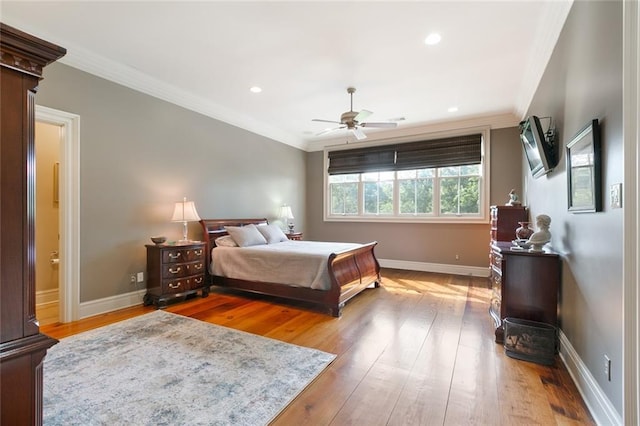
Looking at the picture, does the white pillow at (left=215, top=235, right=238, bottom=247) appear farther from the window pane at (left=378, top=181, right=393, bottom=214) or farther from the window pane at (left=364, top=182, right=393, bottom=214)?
the window pane at (left=378, top=181, right=393, bottom=214)

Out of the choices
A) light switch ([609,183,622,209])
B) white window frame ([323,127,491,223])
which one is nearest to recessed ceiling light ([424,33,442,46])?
light switch ([609,183,622,209])

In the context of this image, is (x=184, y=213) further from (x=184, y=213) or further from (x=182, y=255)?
(x=182, y=255)

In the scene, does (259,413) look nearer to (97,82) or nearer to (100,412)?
(100,412)

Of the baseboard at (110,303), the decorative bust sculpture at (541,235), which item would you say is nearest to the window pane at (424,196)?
the decorative bust sculpture at (541,235)

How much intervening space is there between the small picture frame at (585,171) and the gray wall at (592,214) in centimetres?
5

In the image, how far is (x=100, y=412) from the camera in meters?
1.70

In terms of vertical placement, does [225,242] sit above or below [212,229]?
below

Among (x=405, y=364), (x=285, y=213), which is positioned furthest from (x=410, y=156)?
(x=405, y=364)

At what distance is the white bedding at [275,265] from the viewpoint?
11.4ft

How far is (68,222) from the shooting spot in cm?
316

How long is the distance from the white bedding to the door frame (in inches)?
63.0

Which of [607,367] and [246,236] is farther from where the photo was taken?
[246,236]

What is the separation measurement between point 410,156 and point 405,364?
4524 mm

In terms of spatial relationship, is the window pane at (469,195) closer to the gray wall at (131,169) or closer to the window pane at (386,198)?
the window pane at (386,198)
